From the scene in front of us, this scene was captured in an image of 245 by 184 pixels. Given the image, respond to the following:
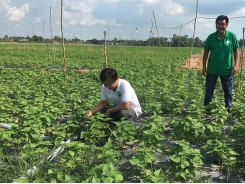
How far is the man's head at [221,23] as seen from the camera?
4.79m

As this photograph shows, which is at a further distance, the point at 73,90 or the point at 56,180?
the point at 73,90

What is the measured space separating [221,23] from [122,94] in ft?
7.68

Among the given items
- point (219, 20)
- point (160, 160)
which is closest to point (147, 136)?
point (160, 160)

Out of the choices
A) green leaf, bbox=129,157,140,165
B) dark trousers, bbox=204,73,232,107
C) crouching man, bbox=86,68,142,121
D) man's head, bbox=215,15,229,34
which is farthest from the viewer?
dark trousers, bbox=204,73,232,107

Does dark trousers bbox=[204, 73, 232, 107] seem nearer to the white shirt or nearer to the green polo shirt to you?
the green polo shirt

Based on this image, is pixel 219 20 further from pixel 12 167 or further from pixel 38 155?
pixel 12 167

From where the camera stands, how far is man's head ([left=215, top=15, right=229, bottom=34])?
4.79 metres

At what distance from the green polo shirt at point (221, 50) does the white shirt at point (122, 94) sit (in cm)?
196

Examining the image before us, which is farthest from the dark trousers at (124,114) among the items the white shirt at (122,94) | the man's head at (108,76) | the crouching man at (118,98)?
the man's head at (108,76)

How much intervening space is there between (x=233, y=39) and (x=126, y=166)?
3.36m

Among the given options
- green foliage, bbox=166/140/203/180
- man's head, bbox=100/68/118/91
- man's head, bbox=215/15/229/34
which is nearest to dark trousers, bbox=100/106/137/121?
man's head, bbox=100/68/118/91

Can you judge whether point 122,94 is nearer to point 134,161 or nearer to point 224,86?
point 134,161

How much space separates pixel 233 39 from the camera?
16.6ft

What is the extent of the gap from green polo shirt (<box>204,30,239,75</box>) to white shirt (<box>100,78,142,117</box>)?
6.43ft
